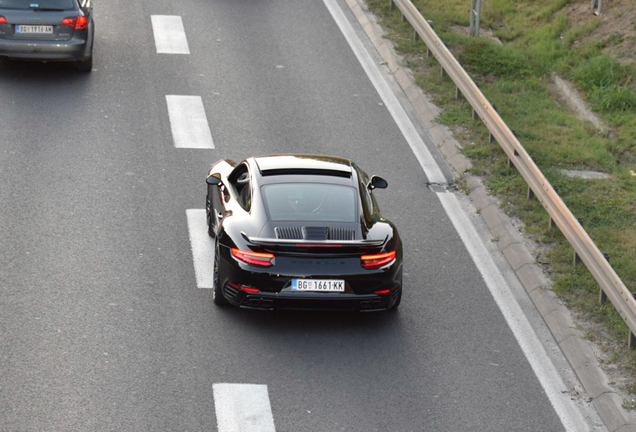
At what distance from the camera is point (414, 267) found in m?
11.3

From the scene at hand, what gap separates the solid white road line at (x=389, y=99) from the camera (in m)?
14.2

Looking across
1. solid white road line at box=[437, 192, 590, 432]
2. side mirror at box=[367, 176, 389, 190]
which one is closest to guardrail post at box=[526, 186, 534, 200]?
solid white road line at box=[437, 192, 590, 432]

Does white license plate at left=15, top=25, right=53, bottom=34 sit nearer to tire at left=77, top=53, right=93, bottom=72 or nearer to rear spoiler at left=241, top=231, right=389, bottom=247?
tire at left=77, top=53, right=93, bottom=72

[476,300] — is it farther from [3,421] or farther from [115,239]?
[3,421]

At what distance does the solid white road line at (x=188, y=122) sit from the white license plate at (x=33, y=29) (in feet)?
7.14

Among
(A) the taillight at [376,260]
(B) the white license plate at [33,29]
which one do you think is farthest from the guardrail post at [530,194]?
(B) the white license plate at [33,29]

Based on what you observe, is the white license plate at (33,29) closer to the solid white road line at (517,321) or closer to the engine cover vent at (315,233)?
the solid white road line at (517,321)

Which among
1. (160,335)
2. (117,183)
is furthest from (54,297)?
(117,183)

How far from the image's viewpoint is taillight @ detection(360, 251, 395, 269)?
31.0ft

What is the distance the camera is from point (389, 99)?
16.5 metres

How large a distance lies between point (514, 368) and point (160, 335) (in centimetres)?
340

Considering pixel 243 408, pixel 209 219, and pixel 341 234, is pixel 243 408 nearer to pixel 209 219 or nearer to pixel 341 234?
pixel 341 234

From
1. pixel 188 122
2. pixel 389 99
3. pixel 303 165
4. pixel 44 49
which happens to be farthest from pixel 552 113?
pixel 44 49

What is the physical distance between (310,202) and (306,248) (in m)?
0.76
